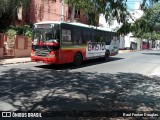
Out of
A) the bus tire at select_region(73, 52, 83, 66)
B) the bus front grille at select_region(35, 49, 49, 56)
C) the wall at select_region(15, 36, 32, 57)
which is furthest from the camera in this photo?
the wall at select_region(15, 36, 32, 57)

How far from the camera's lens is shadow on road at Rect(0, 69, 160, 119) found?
854 centimetres

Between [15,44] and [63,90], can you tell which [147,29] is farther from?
[15,44]

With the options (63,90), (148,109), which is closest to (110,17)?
(148,109)

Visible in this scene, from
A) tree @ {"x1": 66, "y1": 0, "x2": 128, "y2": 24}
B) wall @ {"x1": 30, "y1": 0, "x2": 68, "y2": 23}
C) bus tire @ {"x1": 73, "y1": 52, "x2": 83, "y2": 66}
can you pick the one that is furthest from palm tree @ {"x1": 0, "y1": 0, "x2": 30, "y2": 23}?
tree @ {"x1": 66, "y1": 0, "x2": 128, "y2": 24}

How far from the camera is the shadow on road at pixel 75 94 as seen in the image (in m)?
8.54

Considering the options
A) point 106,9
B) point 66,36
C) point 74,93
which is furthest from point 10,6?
point 106,9

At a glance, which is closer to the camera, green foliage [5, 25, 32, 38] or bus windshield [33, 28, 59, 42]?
bus windshield [33, 28, 59, 42]

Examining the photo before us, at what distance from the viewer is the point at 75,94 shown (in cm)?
1046

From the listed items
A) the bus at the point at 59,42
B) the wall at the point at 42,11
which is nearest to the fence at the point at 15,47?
the bus at the point at 59,42

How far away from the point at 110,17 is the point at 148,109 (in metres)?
3.06

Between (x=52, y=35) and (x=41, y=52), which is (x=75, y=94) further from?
(x=41, y=52)

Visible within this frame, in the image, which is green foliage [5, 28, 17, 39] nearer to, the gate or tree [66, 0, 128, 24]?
the gate

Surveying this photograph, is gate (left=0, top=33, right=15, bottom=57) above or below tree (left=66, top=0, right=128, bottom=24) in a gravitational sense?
below

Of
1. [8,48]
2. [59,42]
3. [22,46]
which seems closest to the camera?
[59,42]
